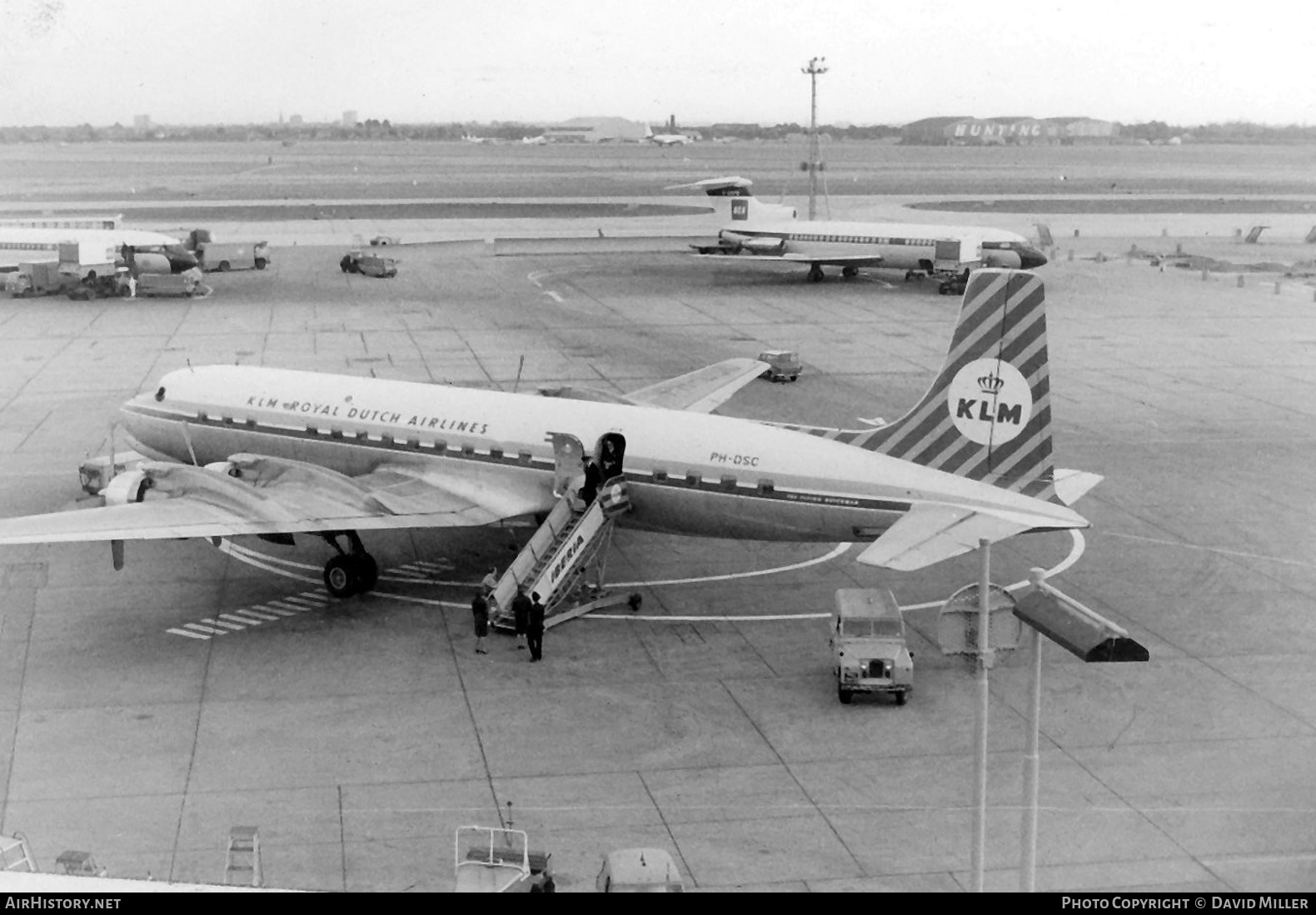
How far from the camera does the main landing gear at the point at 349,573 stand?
102 ft

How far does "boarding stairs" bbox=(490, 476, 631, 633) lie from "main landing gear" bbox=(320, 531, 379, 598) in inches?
143

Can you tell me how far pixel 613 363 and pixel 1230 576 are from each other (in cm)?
3171

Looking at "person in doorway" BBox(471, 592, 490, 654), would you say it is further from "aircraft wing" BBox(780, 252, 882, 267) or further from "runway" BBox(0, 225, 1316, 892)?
"aircraft wing" BBox(780, 252, 882, 267)

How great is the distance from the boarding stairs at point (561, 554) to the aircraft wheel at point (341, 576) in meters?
3.83

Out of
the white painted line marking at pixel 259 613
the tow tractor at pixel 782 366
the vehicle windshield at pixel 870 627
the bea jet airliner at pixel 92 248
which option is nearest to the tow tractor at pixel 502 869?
the vehicle windshield at pixel 870 627

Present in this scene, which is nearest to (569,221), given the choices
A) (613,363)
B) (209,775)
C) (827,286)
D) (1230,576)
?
(827,286)

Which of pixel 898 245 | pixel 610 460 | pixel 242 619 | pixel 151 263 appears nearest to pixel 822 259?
pixel 898 245

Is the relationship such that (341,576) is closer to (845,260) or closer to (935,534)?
(935,534)

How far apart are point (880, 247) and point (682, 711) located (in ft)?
214

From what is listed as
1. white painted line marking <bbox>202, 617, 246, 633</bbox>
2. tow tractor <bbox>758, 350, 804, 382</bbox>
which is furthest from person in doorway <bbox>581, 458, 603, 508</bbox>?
tow tractor <bbox>758, 350, 804, 382</bbox>

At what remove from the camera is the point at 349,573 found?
3112 centimetres

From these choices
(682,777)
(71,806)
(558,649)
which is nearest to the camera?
(71,806)

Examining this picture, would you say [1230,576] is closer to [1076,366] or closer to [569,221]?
[1076,366]

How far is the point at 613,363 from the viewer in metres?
59.6
